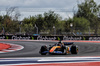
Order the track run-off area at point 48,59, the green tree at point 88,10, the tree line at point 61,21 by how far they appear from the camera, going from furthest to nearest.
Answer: the green tree at point 88,10
the tree line at point 61,21
the track run-off area at point 48,59

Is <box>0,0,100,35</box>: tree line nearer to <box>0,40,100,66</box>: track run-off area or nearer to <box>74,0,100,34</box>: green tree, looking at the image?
<box>74,0,100,34</box>: green tree

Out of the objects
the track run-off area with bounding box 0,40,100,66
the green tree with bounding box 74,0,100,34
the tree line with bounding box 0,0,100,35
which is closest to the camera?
the track run-off area with bounding box 0,40,100,66

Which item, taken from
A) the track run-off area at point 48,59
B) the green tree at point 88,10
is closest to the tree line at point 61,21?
the green tree at point 88,10

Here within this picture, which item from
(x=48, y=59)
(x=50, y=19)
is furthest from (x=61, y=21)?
(x=48, y=59)

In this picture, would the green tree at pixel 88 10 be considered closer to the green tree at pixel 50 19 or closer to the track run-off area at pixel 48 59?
the green tree at pixel 50 19

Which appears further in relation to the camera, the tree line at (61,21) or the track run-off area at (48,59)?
the tree line at (61,21)

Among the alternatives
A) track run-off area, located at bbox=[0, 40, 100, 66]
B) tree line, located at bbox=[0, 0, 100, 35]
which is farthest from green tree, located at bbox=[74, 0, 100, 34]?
track run-off area, located at bbox=[0, 40, 100, 66]

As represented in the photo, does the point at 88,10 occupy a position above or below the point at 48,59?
above

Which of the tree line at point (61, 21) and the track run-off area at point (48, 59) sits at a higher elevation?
the tree line at point (61, 21)

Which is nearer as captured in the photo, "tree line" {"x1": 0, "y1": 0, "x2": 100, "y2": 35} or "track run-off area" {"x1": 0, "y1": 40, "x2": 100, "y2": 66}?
"track run-off area" {"x1": 0, "y1": 40, "x2": 100, "y2": 66}

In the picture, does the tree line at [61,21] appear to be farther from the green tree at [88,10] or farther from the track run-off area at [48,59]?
the track run-off area at [48,59]

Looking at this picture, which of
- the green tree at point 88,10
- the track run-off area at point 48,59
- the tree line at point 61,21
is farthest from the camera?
the green tree at point 88,10

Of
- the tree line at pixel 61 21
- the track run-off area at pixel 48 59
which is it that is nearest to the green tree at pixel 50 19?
the tree line at pixel 61 21

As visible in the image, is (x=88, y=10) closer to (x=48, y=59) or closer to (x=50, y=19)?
(x=50, y=19)
